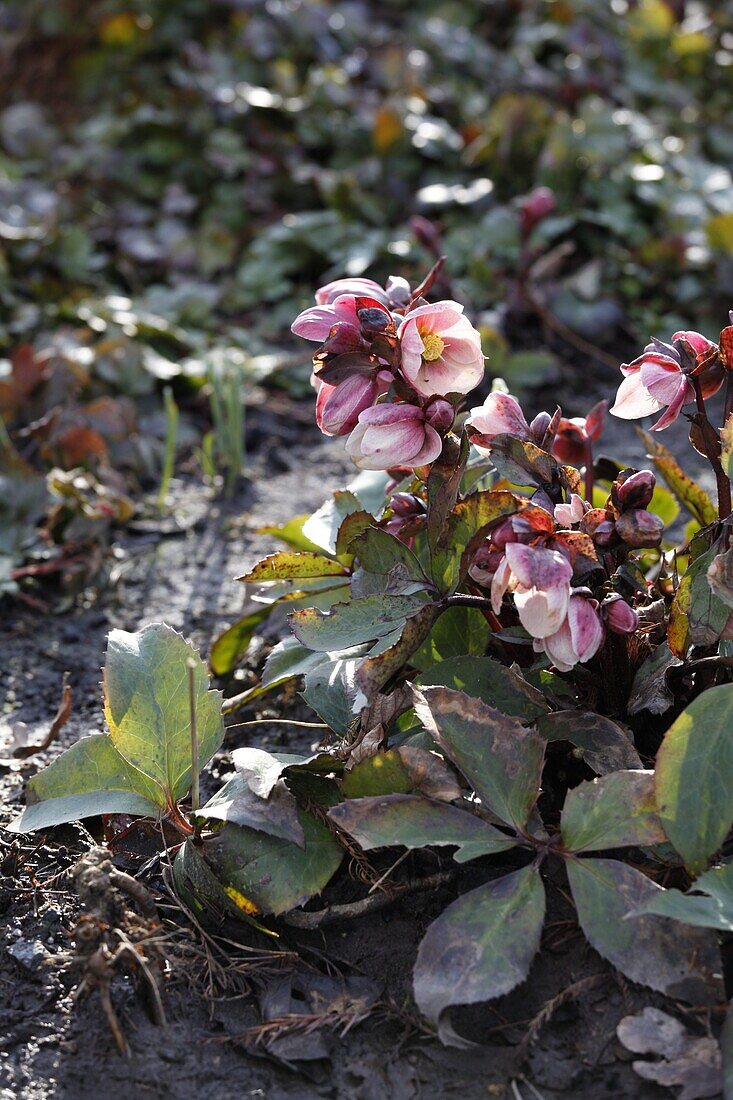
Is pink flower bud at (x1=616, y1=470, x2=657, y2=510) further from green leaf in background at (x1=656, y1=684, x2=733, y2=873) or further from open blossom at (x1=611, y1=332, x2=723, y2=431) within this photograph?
green leaf in background at (x1=656, y1=684, x2=733, y2=873)

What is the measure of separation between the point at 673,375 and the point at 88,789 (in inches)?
29.1

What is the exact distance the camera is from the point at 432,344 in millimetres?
1050

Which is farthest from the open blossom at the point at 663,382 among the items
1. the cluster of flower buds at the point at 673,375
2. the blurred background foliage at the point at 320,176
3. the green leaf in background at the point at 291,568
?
the blurred background foliage at the point at 320,176

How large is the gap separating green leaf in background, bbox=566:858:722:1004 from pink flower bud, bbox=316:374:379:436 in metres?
0.49

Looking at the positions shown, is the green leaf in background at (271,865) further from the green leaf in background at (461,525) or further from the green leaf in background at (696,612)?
the green leaf in background at (696,612)

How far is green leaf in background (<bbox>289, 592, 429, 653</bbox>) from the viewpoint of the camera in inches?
43.3

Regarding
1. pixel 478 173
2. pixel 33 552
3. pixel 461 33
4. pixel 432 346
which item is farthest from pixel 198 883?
pixel 461 33

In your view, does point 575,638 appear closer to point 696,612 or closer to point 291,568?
point 696,612

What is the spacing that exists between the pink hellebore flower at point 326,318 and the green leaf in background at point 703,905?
0.59 meters

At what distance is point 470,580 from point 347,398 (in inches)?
9.7

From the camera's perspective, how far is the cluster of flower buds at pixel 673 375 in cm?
105

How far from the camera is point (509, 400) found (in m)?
1.14

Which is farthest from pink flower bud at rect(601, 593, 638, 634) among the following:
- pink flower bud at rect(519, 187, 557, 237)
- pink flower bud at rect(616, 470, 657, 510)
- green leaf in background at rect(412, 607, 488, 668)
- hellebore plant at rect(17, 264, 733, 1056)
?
pink flower bud at rect(519, 187, 557, 237)

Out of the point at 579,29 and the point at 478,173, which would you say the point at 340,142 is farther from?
the point at 579,29
